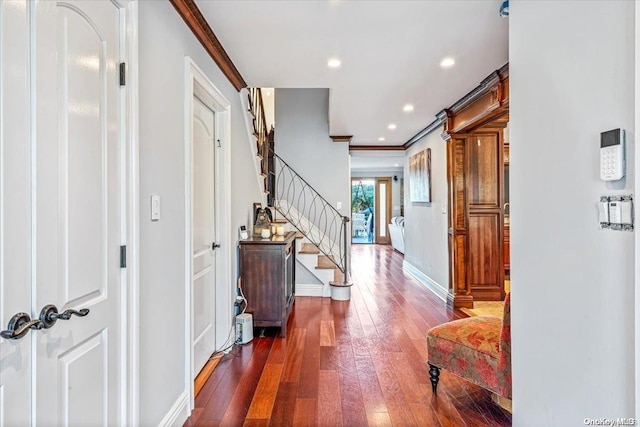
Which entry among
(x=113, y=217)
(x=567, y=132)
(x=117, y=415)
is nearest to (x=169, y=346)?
(x=117, y=415)

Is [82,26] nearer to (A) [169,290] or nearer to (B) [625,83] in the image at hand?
(A) [169,290]

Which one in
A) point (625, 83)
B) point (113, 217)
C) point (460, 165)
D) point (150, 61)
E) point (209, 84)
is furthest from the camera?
point (460, 165)

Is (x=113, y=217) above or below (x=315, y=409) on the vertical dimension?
above

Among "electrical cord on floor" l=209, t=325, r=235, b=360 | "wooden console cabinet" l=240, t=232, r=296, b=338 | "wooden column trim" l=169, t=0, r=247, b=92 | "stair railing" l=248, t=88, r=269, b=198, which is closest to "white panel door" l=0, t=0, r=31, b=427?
"wooden column trim" l=169, t=0, r=247, b=92

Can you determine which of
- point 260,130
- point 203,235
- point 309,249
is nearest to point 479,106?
point 260,130

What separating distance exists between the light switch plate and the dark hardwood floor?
1242 millimetres

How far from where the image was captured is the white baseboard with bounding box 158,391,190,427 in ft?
6.01

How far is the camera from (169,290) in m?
1.91

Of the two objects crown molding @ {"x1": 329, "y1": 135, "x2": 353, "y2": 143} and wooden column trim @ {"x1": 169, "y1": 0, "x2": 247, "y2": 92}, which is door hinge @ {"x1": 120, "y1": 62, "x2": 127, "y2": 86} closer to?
wooden column trim @ {"x1": 169, "y1": 0, "x2": 247, "y2": 92}

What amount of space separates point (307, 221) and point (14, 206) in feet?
15.5

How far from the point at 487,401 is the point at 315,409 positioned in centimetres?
112

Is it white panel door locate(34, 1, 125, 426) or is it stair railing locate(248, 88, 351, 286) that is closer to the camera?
white panel door locate(34, 1, 125, 426)

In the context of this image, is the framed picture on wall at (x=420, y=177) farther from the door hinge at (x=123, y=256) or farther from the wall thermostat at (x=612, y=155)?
the door hinge at (x=123, y=256)

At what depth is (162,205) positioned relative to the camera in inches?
71.7
